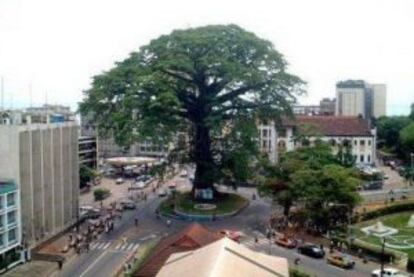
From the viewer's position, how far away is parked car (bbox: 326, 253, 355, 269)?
53.1m

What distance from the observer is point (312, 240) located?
62.1m

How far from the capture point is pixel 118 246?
6278 cm

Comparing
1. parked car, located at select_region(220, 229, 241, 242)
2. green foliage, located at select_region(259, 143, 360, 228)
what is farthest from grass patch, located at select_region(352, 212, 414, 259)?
parked car, located at select_region(220, 229, 241, 242)

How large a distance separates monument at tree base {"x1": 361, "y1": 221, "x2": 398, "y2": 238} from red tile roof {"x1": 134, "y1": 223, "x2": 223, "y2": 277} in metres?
21.3

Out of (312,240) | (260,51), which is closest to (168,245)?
(312,240)

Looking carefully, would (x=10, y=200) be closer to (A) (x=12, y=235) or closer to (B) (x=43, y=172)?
(A) (x=12, y=235)

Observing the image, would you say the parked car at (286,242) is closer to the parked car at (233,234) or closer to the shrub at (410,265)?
the parked car at (233,234)

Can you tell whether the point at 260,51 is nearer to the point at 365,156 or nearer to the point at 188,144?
the point at 188,144

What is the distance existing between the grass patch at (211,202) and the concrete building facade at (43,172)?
444 inches

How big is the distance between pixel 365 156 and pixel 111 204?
2101 inches

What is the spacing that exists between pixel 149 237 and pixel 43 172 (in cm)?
1243

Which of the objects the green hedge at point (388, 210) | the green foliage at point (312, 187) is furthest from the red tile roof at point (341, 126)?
the green foliage at point (312, 187)

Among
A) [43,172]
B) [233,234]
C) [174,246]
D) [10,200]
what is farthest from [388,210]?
[10,200]

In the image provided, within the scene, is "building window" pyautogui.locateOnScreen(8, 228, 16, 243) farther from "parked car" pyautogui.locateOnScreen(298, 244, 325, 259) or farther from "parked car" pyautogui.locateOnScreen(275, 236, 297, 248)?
"parked car" pyautogui.locateOnScreen(298, 244, 325, 259)
